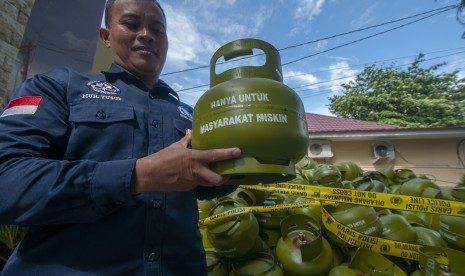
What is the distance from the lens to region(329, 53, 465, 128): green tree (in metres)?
20.3

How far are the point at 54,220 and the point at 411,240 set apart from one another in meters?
2.60

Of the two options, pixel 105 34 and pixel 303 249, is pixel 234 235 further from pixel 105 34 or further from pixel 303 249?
pixel 105 34

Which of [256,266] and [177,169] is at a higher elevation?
[177,169]

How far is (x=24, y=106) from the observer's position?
1158 millimetres

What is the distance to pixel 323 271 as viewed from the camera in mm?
2104

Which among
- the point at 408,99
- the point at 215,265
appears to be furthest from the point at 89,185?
the point at 408,99

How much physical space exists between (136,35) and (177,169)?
3.22 feet

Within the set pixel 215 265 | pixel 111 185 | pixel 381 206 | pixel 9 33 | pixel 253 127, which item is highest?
pixel 9 33

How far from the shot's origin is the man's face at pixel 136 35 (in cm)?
156

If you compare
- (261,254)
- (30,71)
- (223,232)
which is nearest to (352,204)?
(261,254)

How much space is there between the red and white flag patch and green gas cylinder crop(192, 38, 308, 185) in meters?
0.68

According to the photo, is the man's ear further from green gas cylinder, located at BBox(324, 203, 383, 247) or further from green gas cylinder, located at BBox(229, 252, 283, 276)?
green gas cylinder, located at BBox(324, 203, 383, 247)

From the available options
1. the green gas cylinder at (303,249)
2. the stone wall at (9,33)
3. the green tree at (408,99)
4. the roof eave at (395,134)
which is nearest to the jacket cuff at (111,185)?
the green gas cylinder at (303,249)

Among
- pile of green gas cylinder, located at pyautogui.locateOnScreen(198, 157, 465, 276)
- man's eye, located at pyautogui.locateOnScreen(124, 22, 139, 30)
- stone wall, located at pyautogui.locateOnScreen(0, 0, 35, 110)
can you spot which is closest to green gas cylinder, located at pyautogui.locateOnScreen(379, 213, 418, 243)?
pile of green gas cylinder, located at pyautogui.locateOnScreen(198, 157, 465, 276)
